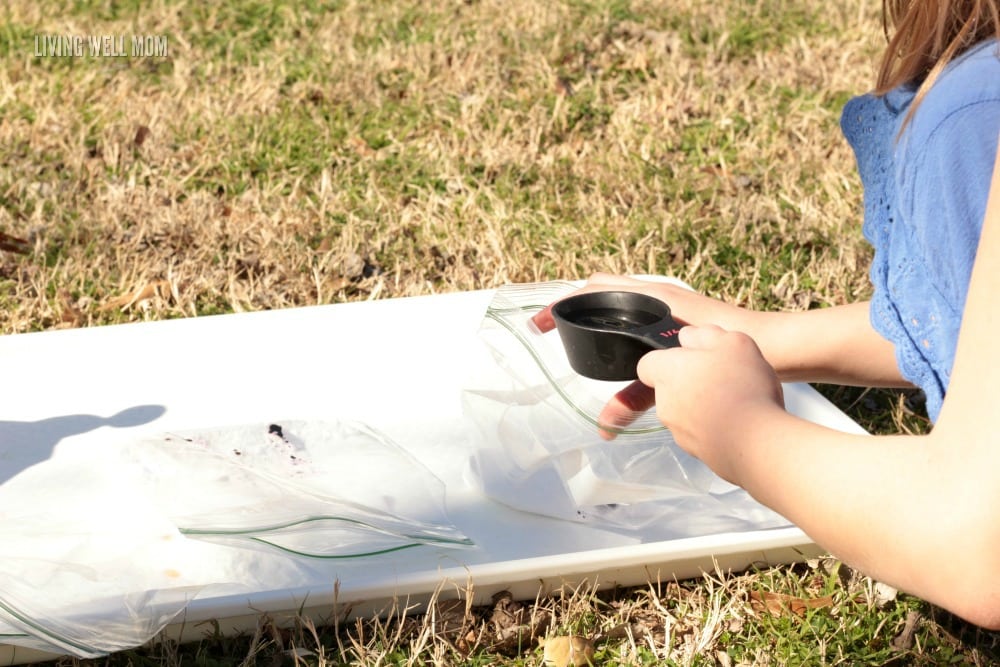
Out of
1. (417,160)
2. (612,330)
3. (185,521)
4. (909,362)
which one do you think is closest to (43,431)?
(185,521)

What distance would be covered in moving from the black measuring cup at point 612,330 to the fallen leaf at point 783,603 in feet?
0.87

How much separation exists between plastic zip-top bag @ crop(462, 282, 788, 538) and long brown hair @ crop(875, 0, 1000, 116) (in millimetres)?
408

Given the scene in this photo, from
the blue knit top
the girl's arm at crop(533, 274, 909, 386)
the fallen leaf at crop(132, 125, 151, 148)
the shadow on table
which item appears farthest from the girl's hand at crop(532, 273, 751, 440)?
the fallen leaf at crop(132, 125, 151, 148)

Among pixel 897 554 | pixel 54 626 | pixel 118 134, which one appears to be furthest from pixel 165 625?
pixel 118 134

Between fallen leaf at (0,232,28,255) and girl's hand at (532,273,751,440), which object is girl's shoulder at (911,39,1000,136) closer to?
girl's hand at (532,273,751,440)

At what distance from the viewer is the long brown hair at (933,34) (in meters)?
0.94

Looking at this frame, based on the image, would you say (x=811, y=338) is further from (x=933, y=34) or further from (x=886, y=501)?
(x=886, y=501)

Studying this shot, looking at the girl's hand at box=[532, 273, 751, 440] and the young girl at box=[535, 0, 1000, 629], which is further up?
the young girl at box=[535, 0, 1000, 629]

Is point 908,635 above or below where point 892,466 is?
below

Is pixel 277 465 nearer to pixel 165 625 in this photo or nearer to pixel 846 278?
pixel 165 625

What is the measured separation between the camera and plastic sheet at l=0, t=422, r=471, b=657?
102 centimetres

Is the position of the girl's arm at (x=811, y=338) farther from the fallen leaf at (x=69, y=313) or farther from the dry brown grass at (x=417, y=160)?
the fallen leaf at (x=69, y=313)

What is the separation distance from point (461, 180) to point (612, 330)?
1.24 m

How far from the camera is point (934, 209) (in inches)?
35.0
